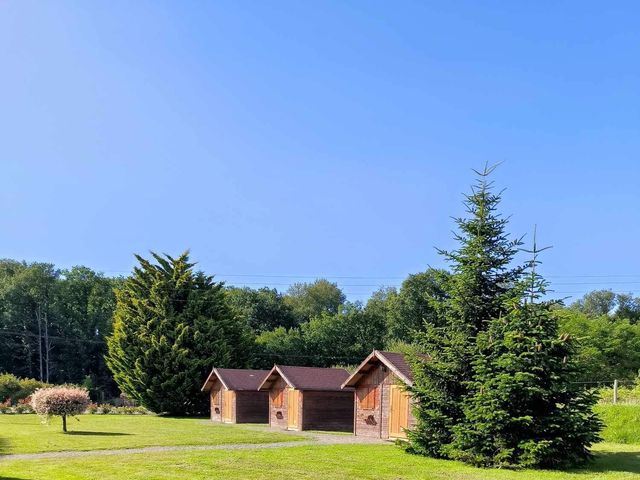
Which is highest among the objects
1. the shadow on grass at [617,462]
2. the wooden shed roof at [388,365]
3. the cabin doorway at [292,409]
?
the wooden shed roof at [388,365]

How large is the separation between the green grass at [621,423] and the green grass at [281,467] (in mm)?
5127

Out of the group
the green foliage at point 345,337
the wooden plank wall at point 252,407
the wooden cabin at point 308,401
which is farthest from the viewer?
the green foliage at point 345,337

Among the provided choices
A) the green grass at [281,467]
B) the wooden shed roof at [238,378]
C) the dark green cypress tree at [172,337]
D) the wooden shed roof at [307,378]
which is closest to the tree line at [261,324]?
the dark green cypress tree at [172,337]

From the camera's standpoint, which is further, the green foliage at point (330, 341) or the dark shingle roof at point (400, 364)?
the green foliage at point (330, 341)

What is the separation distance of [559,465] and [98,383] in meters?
64.4

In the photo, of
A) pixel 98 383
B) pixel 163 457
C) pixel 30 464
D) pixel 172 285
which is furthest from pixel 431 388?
pixel 98 383

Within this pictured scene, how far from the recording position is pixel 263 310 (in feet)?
265

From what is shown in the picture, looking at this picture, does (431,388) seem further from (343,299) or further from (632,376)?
(343,299)

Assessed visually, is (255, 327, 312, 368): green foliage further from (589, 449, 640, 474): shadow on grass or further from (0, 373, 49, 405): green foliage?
(589, 449, 640, 474): shadow on grass

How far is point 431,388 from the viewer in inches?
777

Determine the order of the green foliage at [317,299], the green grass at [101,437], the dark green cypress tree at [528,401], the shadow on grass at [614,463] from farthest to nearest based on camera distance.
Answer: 1. the green foliage at [317,299]
2. the green grass at [101,437]
3. the dark green cypress tree at [528,401]
4. the shadow on grass at [614,463]

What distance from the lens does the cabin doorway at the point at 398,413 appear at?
25.1 m

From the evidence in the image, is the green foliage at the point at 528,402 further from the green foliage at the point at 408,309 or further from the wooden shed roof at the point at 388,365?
the green foliage at the point at 408,309

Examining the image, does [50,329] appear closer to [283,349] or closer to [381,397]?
[283,349]
